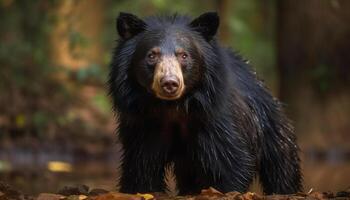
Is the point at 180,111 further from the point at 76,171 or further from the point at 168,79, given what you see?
the point at 76,171

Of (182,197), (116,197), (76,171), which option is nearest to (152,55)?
(182,197)

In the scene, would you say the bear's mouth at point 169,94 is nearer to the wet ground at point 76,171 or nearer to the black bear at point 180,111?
the black bear at point 180,111

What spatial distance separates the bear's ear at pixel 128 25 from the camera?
808 cm

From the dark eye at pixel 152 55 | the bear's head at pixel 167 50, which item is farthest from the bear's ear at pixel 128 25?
the dark eye at pixel 152 55

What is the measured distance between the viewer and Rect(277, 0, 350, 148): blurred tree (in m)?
17.7

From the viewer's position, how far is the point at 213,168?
312 inches

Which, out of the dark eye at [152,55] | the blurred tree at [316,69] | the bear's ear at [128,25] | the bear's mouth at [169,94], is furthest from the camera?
→ the blurred tree at [316,69]

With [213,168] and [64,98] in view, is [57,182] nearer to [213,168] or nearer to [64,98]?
[213,168]

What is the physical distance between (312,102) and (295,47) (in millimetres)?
1161

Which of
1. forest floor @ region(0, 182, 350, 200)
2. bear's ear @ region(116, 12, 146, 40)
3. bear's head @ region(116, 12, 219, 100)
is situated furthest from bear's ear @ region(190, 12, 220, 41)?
forest floor @ region(0, 182, 350, 200)

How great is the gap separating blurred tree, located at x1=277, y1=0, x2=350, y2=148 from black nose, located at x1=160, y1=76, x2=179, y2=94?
1052 cm

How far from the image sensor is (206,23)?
26.6ft

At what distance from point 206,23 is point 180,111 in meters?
0.84

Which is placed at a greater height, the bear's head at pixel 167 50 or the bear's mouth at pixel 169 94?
the bear's head at pixel 167 50
